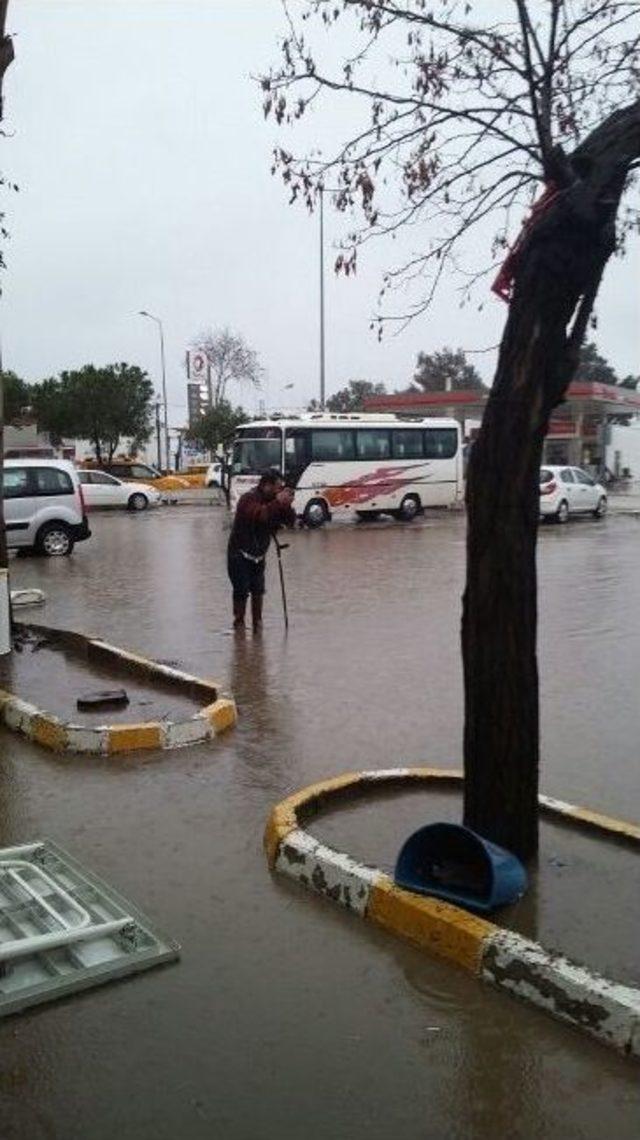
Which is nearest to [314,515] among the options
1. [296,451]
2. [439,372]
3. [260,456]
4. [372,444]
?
[296,451]

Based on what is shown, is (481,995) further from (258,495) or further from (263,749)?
(258,495)

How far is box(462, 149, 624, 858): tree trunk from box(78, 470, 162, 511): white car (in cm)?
3144

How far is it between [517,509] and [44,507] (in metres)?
16.1

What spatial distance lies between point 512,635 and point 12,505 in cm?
1599

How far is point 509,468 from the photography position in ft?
13.0

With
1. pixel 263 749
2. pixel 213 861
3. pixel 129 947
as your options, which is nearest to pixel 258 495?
pixel 263 749

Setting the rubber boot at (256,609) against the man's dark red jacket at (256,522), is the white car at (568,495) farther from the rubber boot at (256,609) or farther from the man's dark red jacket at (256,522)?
the man's dark red jacket at (256,522)

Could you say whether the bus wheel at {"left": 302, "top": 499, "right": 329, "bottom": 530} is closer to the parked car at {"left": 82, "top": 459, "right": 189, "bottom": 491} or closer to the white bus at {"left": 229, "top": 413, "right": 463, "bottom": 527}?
the white bus at {"left": 229, "top": 413, "right": 463, "bottom": 527}

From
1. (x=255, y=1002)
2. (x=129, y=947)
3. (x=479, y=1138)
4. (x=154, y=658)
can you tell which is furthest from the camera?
(x=154, y=658)

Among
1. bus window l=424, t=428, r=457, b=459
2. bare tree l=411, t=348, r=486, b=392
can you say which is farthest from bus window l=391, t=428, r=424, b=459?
bare tree l=411, t=348, r=486, b=392

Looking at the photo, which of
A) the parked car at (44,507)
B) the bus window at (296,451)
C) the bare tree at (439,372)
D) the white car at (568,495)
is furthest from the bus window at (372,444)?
the bare tree at (439,372)

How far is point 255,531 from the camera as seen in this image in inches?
407

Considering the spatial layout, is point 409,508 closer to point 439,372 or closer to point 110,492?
point 110,492

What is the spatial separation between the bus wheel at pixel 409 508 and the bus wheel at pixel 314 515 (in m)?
3.22
